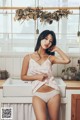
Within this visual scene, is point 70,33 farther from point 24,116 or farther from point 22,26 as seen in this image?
point 24,116

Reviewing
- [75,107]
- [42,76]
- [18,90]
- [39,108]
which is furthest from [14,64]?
[75,107]

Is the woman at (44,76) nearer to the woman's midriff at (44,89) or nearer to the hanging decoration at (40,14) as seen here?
the woman's midriff at (44,89)

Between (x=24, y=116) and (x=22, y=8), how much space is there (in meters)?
1.42

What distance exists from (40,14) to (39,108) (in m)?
1.23

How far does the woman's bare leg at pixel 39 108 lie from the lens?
2.47m

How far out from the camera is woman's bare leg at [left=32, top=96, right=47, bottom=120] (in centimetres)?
247

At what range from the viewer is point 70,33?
10.7ft

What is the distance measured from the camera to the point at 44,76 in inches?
104

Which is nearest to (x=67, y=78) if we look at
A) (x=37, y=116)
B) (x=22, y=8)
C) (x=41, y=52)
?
(x=41, y=52)

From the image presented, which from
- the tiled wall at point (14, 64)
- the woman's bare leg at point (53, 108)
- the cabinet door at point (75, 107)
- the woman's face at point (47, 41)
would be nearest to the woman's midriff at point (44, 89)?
the woman's bare leg at point (53, 108)

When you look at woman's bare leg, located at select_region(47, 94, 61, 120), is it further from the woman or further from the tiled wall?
the tiled wall

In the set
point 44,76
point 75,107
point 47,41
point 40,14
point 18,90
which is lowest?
point 75,107

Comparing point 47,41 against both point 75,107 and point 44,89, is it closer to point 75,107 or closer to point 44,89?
point 44,89

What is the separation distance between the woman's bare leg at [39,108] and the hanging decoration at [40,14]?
105cm
